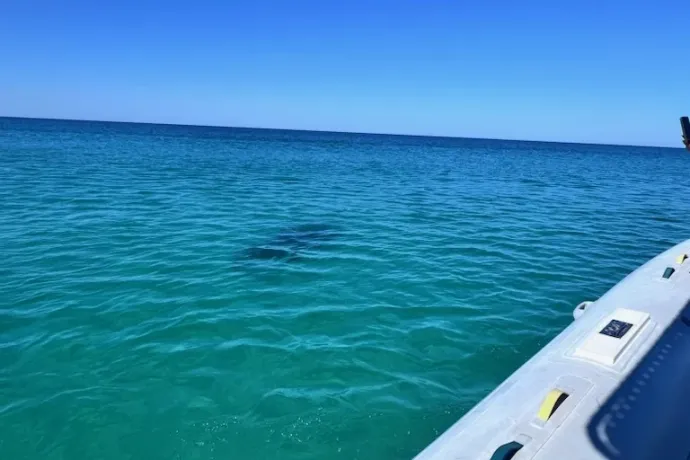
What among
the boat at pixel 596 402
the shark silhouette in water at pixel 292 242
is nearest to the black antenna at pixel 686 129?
the boat at pixel 596 402

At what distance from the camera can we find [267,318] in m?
5.99

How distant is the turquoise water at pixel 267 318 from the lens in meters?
3.95

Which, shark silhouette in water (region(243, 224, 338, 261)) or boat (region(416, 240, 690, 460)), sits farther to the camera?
shark silhouette in water (region(243, 224, 338, 261))

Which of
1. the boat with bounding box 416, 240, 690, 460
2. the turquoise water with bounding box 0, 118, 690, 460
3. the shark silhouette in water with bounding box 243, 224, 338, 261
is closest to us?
the boat with bounding box 416, 240, 690, 460

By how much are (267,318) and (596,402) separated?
4188 millimetres

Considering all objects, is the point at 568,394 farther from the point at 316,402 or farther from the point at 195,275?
the point at 195,275

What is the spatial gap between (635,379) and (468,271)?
16.5ft

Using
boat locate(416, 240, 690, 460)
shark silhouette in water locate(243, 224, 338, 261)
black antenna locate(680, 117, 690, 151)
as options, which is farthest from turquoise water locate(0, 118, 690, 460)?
black antenna locate(680, 117, 690, 151)

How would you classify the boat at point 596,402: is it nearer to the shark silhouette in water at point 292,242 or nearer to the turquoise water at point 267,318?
the turquoise water at point 267,318

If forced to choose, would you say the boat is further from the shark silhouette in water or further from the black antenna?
the shark silhouette in water

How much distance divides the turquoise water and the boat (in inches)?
43.5

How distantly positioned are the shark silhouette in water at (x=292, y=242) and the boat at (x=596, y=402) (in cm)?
578

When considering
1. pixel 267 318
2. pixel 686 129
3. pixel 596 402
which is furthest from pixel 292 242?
pixel 596 402

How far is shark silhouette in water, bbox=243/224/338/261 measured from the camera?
8.73 metres
